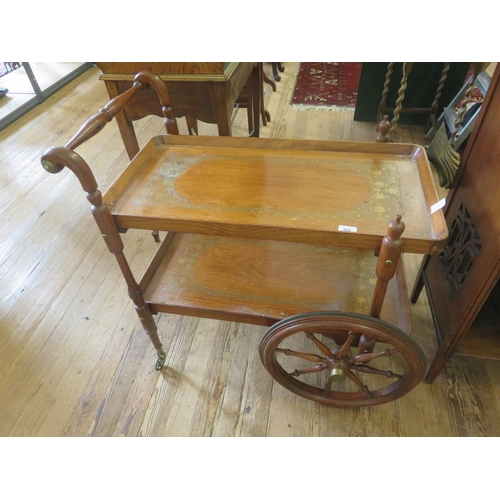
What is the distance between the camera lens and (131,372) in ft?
4.81

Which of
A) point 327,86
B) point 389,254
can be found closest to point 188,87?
point 389,254

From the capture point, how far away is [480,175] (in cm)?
103

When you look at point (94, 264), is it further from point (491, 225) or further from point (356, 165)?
point (491, 225)

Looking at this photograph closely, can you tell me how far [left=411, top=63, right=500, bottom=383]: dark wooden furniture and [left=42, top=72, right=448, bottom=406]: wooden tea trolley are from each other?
0.14 m

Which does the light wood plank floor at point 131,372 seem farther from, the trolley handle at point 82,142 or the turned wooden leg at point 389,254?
the trolley handle at point 82,142

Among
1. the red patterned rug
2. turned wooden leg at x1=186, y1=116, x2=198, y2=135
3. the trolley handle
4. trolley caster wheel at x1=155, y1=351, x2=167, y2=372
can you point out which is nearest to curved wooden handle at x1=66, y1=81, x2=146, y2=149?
the trolley handle

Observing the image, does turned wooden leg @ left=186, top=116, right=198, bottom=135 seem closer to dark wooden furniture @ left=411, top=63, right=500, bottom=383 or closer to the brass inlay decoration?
the brass inlay decoration

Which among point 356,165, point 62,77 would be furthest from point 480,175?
point 62,77

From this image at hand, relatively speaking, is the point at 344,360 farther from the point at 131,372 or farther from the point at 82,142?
the point at 82,142

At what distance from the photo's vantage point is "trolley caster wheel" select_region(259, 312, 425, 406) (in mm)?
984

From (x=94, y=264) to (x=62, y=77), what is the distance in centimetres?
277

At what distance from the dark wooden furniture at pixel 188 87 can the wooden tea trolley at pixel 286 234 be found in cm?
36

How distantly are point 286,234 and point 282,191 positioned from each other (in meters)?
0.19

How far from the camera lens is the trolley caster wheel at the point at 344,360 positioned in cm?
98
